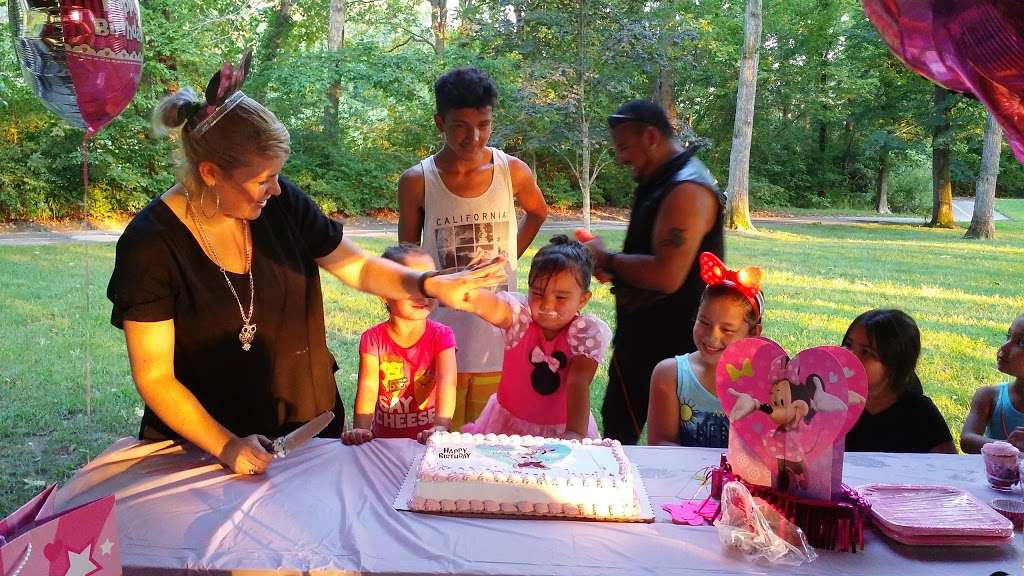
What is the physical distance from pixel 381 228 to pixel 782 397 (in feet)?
38.6

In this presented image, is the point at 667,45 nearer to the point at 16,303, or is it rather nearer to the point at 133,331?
the point at 16,303

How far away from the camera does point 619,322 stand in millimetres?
2979

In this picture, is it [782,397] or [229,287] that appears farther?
[229,287]

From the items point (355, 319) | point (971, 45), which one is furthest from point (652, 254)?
point (355, 319)

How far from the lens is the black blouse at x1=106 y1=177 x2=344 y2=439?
1819 millimetres

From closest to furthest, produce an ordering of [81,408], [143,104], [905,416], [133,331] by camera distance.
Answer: [133,331], [905,416], [81,408], [143,104]

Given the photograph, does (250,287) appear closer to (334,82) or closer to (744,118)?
(744,118)

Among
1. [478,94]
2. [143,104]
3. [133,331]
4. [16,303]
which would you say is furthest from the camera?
[143,104]

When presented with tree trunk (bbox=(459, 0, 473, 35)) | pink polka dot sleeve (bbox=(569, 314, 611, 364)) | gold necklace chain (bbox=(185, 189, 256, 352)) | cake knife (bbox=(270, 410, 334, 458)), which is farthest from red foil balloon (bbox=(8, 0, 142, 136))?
tree trunk (bbox=(459, 0, 473, 35))

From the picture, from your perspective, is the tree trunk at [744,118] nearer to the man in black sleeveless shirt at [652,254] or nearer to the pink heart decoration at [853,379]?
the man in black sleeveless shirt at [652,254]

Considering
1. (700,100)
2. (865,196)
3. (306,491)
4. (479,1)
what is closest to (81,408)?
(306,491)

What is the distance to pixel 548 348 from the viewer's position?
Answer: 231cm

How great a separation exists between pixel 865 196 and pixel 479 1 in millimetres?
14168

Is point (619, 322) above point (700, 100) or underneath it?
underneath
